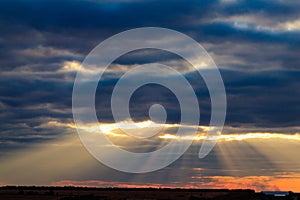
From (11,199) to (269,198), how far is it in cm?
6510

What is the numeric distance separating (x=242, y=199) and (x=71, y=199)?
1625 inches

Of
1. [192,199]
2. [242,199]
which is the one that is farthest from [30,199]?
[242,199]

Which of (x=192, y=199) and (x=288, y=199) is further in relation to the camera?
(x=192, y=199)

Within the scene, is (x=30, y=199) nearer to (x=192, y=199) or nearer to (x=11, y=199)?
(x=11, y=199)

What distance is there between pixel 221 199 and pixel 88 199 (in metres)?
33.9

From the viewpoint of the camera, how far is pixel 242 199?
13675 centimetres

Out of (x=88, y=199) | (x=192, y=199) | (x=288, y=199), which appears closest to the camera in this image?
(x=288, y=199)

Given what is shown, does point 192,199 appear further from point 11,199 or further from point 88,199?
point 11,199

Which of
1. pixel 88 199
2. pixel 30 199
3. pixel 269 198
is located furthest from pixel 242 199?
pixel 30 199

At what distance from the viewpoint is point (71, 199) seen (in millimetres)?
139500

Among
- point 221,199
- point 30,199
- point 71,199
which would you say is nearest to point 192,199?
point 221,199

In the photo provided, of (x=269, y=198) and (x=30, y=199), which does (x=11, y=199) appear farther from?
(x=269, y=198)

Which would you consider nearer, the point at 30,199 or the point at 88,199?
the point at 88,199

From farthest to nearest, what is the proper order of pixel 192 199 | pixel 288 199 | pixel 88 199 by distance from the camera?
1. pixel 192 199
2. pixel 88 199
3. pixel 288 199
